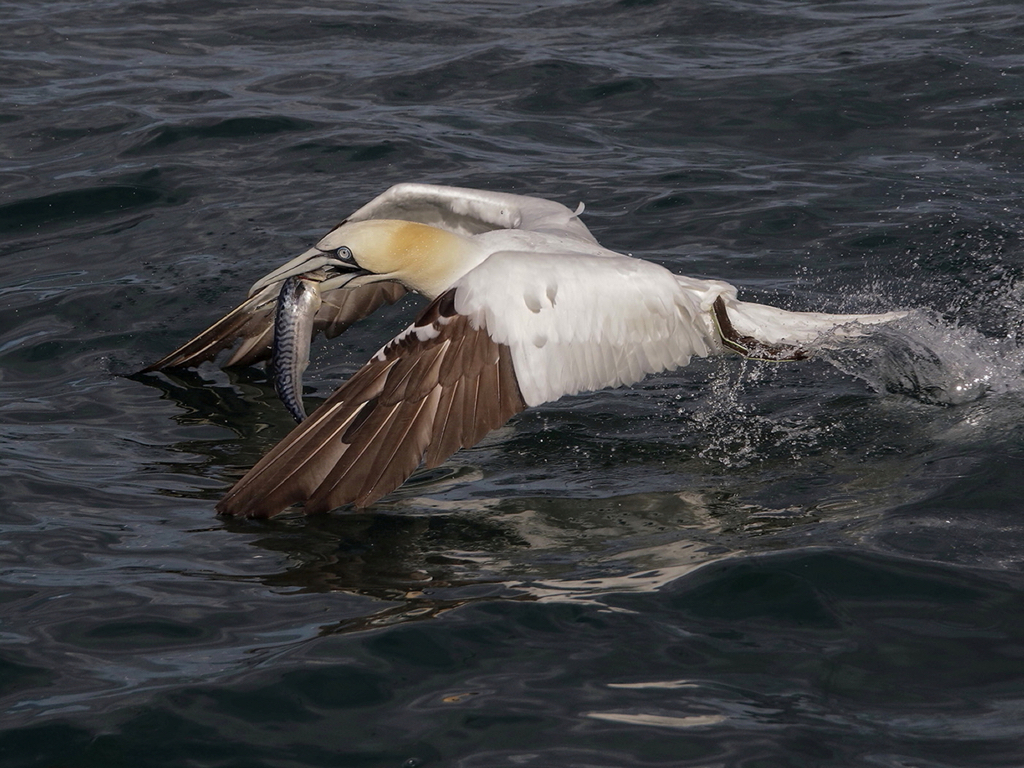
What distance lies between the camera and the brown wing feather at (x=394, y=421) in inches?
199

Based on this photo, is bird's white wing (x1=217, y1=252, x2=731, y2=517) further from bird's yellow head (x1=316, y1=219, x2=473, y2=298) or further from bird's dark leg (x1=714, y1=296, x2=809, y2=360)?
bird's yellow head (x1=316, y1=219, x2=473, y2=298)

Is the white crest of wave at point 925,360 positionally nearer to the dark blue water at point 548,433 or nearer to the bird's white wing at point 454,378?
the dark blue water at point 548,433

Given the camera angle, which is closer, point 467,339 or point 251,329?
point 467,339

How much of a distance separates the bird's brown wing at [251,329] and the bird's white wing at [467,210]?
46cm

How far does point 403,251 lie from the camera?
19.9 ft

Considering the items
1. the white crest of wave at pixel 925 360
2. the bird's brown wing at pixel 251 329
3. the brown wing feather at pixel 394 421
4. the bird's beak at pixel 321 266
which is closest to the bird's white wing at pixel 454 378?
the brown wing feather at pixel 394 421

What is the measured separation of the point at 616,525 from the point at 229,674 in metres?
1.76

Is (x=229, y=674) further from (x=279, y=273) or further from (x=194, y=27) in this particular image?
(x=194, y=27)

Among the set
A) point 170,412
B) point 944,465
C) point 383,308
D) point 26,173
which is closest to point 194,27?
point 26,173

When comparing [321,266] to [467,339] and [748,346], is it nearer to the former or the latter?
[467,339]

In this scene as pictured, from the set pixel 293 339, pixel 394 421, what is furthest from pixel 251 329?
pixel 394 421

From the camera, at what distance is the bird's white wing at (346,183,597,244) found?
6.91 metres

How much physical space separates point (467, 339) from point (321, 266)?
42.7 inches

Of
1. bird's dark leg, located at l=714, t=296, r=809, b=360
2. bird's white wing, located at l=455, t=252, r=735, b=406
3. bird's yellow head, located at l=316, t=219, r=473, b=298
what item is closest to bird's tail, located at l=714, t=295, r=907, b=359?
bird's dark leg, located at l=714, t=296, r=809, b=360
